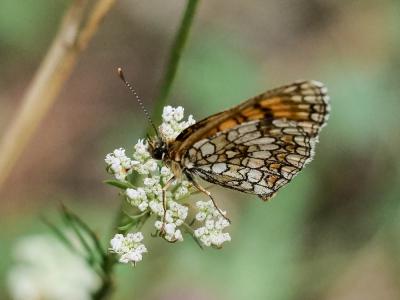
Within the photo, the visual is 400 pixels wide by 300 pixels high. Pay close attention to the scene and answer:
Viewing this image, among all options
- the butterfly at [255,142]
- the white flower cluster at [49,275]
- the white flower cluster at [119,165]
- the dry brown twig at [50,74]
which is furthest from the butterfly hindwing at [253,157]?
the white flower cluster at [49,275]

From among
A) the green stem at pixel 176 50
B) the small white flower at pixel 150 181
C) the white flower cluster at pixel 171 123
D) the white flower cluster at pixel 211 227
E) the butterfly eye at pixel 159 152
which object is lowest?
the white flower cluster at pixel 211 227

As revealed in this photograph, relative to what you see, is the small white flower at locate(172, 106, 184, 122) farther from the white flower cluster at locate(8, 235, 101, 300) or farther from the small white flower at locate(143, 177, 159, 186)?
the white flower cluster at locate(8, 235, 101, 300)

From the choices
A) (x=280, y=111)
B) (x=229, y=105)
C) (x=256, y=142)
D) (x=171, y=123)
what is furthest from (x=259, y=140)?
(x=229, y=105)

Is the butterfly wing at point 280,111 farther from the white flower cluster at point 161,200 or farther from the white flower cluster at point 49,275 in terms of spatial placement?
the white flower cluster at point 49,275

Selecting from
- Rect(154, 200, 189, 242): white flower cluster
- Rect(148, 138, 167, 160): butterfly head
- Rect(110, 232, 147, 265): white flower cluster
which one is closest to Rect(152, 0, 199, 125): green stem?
Rect(148, 138, 167, 160): butterfly head

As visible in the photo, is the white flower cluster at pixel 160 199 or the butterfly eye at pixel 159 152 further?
the butterfly eye at pixel 159 152

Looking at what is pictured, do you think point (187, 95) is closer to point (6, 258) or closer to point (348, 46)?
point (348, 46)
